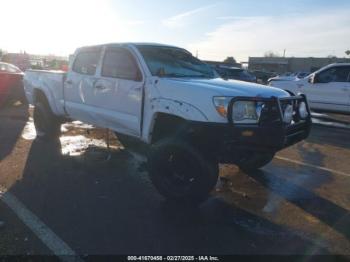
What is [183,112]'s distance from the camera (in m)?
4.72

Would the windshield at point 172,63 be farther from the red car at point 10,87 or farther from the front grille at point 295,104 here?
the red car at point 10,87

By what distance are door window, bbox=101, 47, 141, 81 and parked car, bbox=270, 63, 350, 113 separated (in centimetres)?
763

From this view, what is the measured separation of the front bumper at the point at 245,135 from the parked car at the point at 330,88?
315 inches

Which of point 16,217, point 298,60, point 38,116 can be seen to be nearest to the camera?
point 16,217

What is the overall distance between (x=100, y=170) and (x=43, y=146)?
6.30ft

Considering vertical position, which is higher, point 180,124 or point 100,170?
point 180,124

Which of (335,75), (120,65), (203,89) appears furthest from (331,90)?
(203,89)

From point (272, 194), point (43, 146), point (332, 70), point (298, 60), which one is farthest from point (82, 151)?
point (298, 60)

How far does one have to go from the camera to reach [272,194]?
5.42 metres

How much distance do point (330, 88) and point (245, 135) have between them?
8627 mm

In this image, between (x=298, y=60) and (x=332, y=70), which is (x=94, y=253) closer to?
(x=332, y=70)

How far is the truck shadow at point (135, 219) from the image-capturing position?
3812 millimetres

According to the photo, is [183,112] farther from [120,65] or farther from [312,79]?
[312,79]

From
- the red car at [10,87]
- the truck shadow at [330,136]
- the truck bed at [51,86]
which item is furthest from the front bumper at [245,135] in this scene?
the red car at [10,87]
